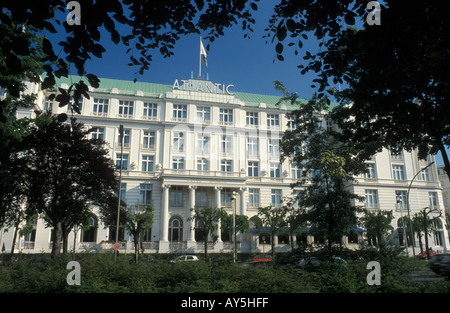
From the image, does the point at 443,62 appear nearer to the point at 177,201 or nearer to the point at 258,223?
the point at 258,223

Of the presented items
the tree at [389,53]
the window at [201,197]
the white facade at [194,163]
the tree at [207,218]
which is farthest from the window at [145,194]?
the tree at [389,53]

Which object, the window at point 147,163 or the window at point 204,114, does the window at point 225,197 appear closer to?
the window at point 147,163

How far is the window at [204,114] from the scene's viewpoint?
5069cm

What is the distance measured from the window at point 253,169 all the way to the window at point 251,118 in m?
6.96

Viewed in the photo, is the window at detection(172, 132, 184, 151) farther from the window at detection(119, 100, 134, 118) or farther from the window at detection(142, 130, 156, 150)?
the window at detection(119, 100, 134, 118)

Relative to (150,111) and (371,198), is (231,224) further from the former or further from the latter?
(371,198)

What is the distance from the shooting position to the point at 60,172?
989 inches

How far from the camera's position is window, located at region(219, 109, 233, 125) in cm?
5144

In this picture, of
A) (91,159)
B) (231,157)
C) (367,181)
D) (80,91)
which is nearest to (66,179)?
(91,159)

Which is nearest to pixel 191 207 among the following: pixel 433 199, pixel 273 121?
pixel 273 121

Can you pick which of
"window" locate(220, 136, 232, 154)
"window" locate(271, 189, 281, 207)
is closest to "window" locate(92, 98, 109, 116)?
"window" locate(220, 136, 232, 154)

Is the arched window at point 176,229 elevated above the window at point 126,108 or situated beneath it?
situated beneath

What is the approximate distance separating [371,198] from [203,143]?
96.1 ft

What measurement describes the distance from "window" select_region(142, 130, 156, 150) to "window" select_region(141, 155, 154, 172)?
1.55 m
